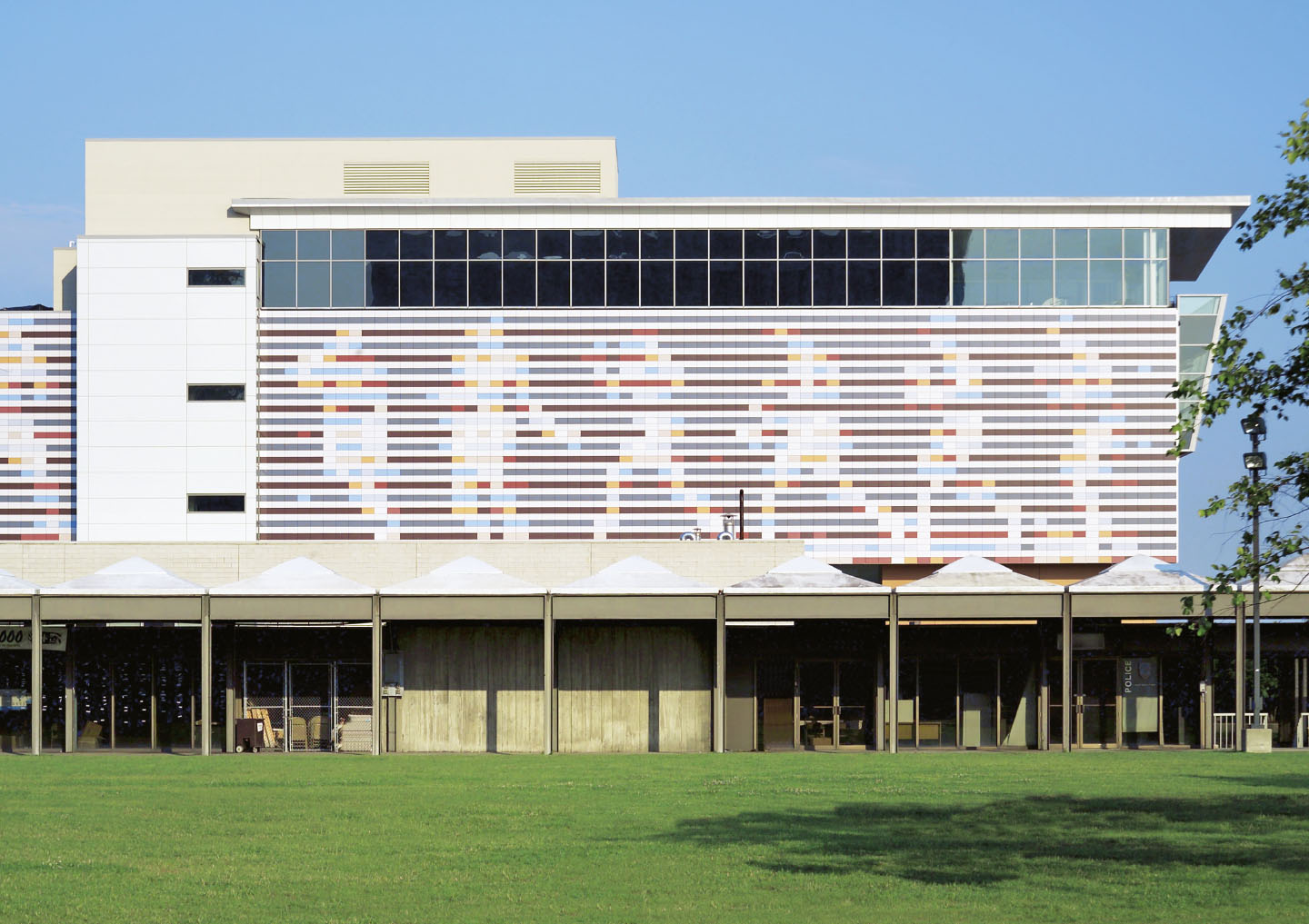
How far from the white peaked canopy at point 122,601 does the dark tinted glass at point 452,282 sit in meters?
31.7

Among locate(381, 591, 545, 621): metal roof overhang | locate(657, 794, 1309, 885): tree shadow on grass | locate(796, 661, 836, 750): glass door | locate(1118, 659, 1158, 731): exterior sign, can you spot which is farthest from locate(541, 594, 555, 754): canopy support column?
locate(657, 794, 1309, 885): tree shadow on grass

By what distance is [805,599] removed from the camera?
37.0m

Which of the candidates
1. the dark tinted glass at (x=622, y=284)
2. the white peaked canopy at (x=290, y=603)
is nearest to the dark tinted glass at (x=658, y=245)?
the dark tinted glass at (x=622, y=284)

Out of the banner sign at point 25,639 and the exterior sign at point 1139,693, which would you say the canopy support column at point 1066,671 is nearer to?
the exterior sign at point 1139,693

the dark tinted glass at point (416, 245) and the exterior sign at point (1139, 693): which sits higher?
the dark tinted glass at point (416, 245)

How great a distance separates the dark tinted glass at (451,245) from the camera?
67750 millimetres

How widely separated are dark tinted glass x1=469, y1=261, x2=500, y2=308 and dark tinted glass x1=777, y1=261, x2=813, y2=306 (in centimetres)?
1136

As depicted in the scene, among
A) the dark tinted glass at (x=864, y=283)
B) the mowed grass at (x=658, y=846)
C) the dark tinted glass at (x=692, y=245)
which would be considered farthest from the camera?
the dark tinted glass at (x=692, y=245)

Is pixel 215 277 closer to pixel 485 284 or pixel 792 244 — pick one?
pixel 485 284

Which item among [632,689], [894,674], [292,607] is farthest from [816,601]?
[292,607]

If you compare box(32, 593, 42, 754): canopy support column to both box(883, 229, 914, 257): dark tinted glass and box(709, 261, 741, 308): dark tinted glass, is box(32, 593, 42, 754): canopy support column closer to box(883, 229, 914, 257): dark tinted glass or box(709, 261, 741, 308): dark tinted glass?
box(709, 261, 741, 308): dark tinted glass

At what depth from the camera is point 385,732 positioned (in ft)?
126

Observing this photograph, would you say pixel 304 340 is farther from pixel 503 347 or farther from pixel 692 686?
pixel 692 686

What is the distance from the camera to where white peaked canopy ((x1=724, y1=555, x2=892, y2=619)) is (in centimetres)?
3688
